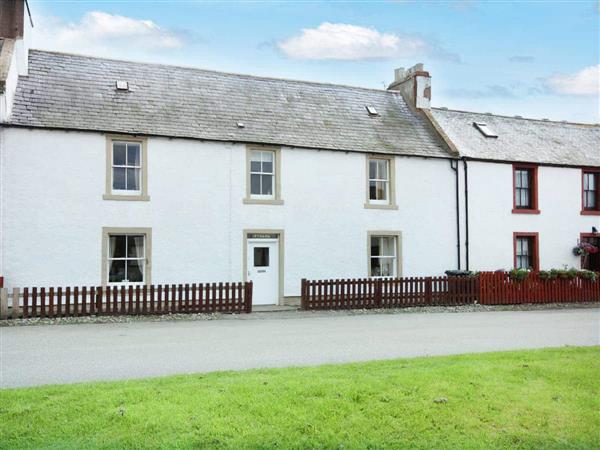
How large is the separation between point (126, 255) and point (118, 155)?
3288mm

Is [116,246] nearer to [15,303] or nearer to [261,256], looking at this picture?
[15,303]

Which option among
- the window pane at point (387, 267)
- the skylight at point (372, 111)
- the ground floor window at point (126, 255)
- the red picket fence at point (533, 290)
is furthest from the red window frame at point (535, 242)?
the ground floor window at point (126, 255)

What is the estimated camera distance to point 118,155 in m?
20.8

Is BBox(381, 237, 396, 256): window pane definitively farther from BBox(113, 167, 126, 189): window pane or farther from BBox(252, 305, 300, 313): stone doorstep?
BBox(113, 167, 126, 189): window pane

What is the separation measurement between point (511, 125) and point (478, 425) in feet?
86.0

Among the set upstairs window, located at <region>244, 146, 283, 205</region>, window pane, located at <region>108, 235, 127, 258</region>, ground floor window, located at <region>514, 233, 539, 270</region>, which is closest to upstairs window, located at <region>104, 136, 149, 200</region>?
window pane, located at <region>108, 235, 127, 258</region>

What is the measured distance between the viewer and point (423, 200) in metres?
25.0

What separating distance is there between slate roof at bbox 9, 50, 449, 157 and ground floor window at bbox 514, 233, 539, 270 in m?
5.31

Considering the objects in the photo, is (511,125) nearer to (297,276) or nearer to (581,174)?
(581,174)

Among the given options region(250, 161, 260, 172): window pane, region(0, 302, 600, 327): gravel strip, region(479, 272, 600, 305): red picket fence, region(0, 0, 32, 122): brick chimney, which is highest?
region(0, 0, 32, 122): brick chimney

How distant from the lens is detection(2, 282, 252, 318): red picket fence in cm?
1766

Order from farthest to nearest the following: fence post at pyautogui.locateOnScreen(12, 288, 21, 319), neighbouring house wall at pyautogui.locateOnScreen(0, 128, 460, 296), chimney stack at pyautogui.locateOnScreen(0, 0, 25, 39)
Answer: chimney stack at pyautogui.locateOnScreen(0, 0, 25, 39) < neighbouring house wall at pyautogui.locateOnScreen(0, 128, 460, 296) < fence post at pyautogui.locateOnScreen(12, 288, 21, 319)

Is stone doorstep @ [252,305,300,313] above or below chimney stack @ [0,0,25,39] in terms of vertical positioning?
below

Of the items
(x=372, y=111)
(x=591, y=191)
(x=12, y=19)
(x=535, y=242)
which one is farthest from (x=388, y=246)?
(x=12, y=19)
